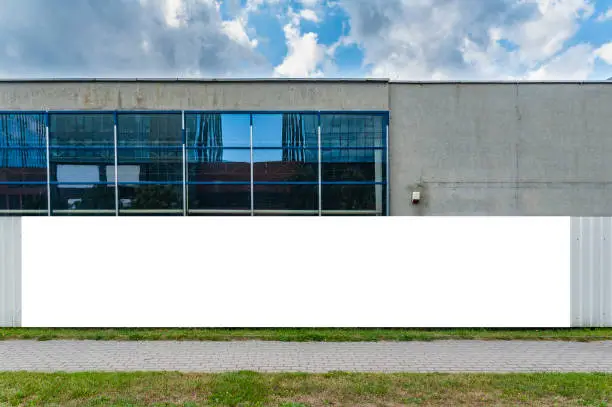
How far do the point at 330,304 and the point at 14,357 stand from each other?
5.56 meters

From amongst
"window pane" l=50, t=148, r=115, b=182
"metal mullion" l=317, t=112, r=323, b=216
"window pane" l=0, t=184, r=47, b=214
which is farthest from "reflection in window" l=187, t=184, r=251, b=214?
"window pane" l=0, t=184, r=47, b=214

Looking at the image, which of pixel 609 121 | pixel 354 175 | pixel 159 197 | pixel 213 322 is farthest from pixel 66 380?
pixel 609 121

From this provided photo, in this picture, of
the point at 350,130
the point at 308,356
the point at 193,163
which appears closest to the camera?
the point at 308,356

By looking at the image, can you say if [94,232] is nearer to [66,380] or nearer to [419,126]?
[66,380]

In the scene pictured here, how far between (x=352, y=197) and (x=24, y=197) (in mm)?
12500

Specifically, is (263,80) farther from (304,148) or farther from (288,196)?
(288,196)

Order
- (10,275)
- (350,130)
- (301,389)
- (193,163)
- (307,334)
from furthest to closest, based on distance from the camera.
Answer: (350,130) → (193,163) → (10,275) → (307,334) → (301,389)

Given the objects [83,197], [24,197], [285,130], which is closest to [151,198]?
[83,197]

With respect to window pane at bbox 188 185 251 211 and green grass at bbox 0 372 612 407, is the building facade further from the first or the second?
green grass at bbox 0 372 612 407

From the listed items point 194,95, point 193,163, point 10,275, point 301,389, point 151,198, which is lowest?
point 301,389

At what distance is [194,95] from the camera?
15.2m

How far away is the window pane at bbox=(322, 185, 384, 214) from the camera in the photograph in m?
15.2

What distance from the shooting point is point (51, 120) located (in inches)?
598

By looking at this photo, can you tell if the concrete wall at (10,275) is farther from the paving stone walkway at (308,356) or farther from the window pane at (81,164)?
the window pane at (81,164)
